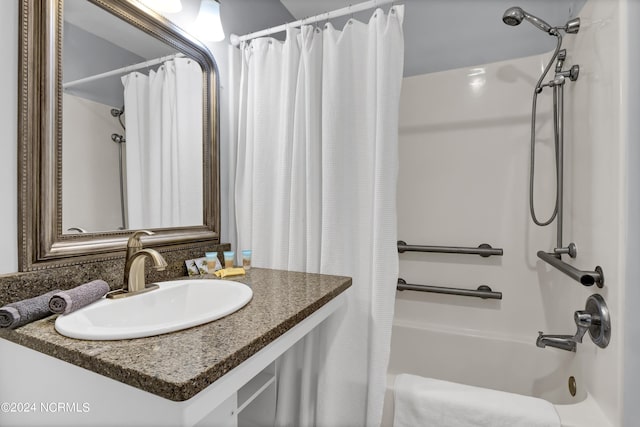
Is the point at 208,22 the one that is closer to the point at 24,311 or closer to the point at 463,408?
the point at 24,311

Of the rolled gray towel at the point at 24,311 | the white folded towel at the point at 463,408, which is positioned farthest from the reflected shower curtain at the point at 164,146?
the white folded towel at the point at 463,408

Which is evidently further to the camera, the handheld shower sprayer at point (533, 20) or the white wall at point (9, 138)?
the handheld shower sprayer at point (533, 20)

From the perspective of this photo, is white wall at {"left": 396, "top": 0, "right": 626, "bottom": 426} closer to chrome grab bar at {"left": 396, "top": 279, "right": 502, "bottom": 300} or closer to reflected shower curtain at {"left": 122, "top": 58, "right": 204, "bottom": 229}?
chrome grab bar at {"left": 396, "top": 279, "right": 502, "bottom": 300}

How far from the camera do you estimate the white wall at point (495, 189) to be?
133 cm

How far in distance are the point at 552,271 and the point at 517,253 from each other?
0.18m

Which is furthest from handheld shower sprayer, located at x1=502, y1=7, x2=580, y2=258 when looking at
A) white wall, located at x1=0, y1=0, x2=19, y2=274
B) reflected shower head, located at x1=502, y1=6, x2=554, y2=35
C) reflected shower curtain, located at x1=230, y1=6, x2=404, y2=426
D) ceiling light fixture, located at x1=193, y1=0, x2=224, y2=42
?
white wall, located at x1=0, y1=0, x2=19, y2=274

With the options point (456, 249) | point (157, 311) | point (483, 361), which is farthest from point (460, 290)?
point (157, 311)

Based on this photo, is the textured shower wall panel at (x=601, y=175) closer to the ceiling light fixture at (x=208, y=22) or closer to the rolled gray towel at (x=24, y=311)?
the ceiling light fixture at (x=208, y=22)

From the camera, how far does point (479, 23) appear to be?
1.92 meters

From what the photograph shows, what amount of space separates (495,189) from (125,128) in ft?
6.17

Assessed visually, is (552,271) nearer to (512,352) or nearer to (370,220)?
(512,352)

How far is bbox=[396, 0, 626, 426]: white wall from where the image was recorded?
1.33 metres

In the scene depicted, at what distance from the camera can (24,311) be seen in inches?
27.5

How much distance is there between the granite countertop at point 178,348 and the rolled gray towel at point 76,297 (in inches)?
1.6
